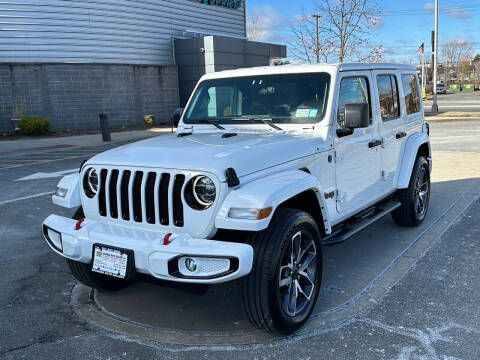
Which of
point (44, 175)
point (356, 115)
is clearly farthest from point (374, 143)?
point (44, 175)

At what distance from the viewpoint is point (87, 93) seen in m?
20.7

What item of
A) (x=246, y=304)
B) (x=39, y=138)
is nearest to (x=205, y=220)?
(x=246, y=304)

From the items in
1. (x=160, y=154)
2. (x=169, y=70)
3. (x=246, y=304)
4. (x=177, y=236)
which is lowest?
(x=246, y=304)

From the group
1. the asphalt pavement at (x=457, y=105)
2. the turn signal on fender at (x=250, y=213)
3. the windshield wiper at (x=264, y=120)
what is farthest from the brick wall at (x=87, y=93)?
the turn signal on fender at (x=250, y=213)

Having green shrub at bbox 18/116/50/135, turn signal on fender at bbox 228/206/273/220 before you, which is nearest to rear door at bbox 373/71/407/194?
turn signal on fender at bbox 228/206/273/220

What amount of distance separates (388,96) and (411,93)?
0.83 metres

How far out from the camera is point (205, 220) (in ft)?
10.00

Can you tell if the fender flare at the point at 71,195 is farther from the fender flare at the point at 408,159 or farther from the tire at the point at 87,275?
the fender flare at the point at 408,159

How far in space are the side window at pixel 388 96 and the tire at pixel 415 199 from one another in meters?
0.79

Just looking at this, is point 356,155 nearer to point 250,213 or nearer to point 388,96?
point 388,96

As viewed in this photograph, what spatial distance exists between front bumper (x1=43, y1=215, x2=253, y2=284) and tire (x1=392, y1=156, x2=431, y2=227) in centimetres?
328

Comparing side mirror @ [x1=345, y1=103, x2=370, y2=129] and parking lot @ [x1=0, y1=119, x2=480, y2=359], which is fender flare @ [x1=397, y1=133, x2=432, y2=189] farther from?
side mirror @ [x1=345, y1=103, x2=370, y2=129]

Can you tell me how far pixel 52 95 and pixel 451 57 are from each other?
324 feet

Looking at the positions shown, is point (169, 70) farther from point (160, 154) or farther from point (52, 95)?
point (160, 154)
